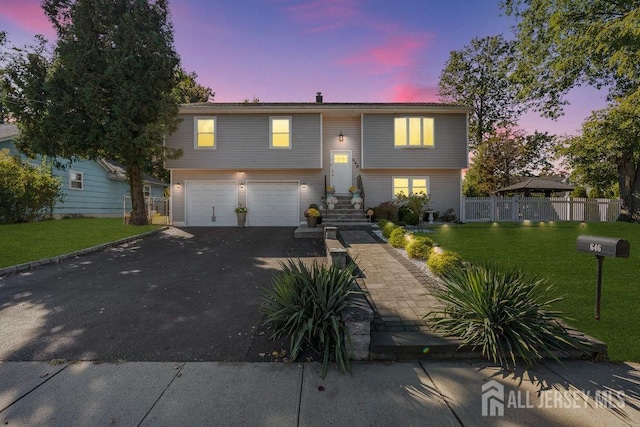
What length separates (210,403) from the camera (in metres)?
2.33

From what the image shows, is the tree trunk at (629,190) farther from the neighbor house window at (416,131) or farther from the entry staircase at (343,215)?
the entry staircase at (343,215)

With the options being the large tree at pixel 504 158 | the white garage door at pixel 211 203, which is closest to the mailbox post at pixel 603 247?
the white garage door at pixel 211 203

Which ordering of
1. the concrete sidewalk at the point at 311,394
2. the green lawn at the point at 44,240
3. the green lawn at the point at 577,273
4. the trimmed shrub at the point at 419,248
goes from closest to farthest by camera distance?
the concrete sidewalk at the point at 311,394 → the green lawn at the point at 577,273 → the trimmed shrub at the point at 419,248 → the green lawn at the point at 44,240

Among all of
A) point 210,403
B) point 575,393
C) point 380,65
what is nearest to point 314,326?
point 210,403

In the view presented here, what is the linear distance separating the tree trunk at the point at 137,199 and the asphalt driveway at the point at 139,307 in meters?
6.01

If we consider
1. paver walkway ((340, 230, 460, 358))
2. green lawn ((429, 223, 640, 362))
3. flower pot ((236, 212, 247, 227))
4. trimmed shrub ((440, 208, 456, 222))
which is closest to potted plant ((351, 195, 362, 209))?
green lawn ((429, 223, 640, 362))

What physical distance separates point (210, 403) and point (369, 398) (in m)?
1.35

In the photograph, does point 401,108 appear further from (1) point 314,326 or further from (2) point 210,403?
(2) point 210,403

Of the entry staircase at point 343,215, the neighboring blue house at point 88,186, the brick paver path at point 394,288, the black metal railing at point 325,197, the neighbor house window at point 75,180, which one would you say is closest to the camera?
the brick paver path at point 394,288

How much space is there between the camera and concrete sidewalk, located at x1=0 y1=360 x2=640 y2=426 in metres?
2.17

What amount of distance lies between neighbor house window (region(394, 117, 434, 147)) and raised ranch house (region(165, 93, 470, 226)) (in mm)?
51

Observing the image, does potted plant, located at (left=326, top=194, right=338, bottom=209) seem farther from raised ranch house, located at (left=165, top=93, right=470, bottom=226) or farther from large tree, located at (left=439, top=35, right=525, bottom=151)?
large tree, located at (left=439, top=35, right=525, bottom=151)

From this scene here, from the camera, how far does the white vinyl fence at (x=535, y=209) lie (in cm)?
1577

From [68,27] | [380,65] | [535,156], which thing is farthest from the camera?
[535,156]
